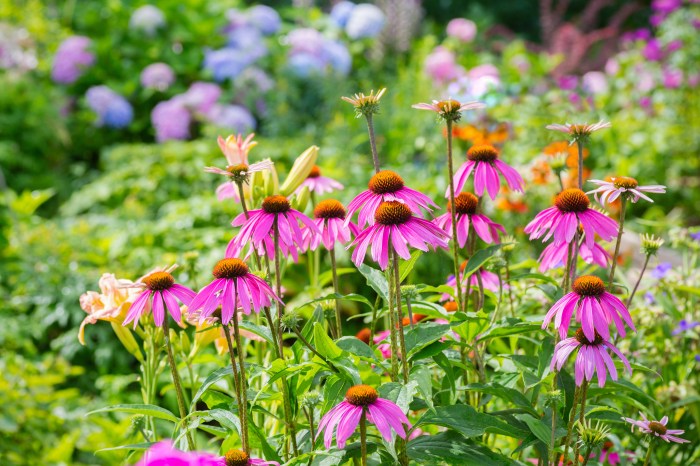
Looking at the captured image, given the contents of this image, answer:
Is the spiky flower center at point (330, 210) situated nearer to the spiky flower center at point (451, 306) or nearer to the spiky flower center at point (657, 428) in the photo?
the spiky flower center at point (451, 306)

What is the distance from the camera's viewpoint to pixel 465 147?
12.0 feet

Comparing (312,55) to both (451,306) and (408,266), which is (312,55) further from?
(408,266)

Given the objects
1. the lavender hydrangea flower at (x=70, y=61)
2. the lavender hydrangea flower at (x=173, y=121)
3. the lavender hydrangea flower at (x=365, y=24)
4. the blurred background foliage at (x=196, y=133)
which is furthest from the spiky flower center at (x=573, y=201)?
the lavender hydrangea flower at (x=365, y=24)

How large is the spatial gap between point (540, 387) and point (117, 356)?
2069mm

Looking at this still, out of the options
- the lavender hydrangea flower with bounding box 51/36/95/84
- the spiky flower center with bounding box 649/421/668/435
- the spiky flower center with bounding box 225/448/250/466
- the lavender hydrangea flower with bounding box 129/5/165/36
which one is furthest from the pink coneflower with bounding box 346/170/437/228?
the lavender hydrangea flower with bounding box 129/5/165/36

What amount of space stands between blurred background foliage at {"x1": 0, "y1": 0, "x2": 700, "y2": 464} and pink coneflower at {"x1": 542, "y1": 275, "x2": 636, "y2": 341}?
81 cm

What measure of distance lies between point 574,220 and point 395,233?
0.93ft

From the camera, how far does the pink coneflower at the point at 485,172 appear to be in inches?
51.3

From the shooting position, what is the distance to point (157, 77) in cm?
525

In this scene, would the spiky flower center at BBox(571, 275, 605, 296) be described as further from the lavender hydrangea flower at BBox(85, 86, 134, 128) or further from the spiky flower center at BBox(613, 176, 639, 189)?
the lavender hydrangea flower at BBox(85, 86, 134, 128)

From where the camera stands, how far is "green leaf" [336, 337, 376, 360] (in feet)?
3.86

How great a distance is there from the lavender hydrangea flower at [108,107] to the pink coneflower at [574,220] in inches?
169

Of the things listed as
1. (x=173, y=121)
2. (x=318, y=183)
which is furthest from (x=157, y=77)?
(x=318, y=183)

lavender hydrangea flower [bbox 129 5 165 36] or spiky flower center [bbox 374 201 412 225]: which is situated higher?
lavender hydrangea flower [bbox 129 5 165 36]
